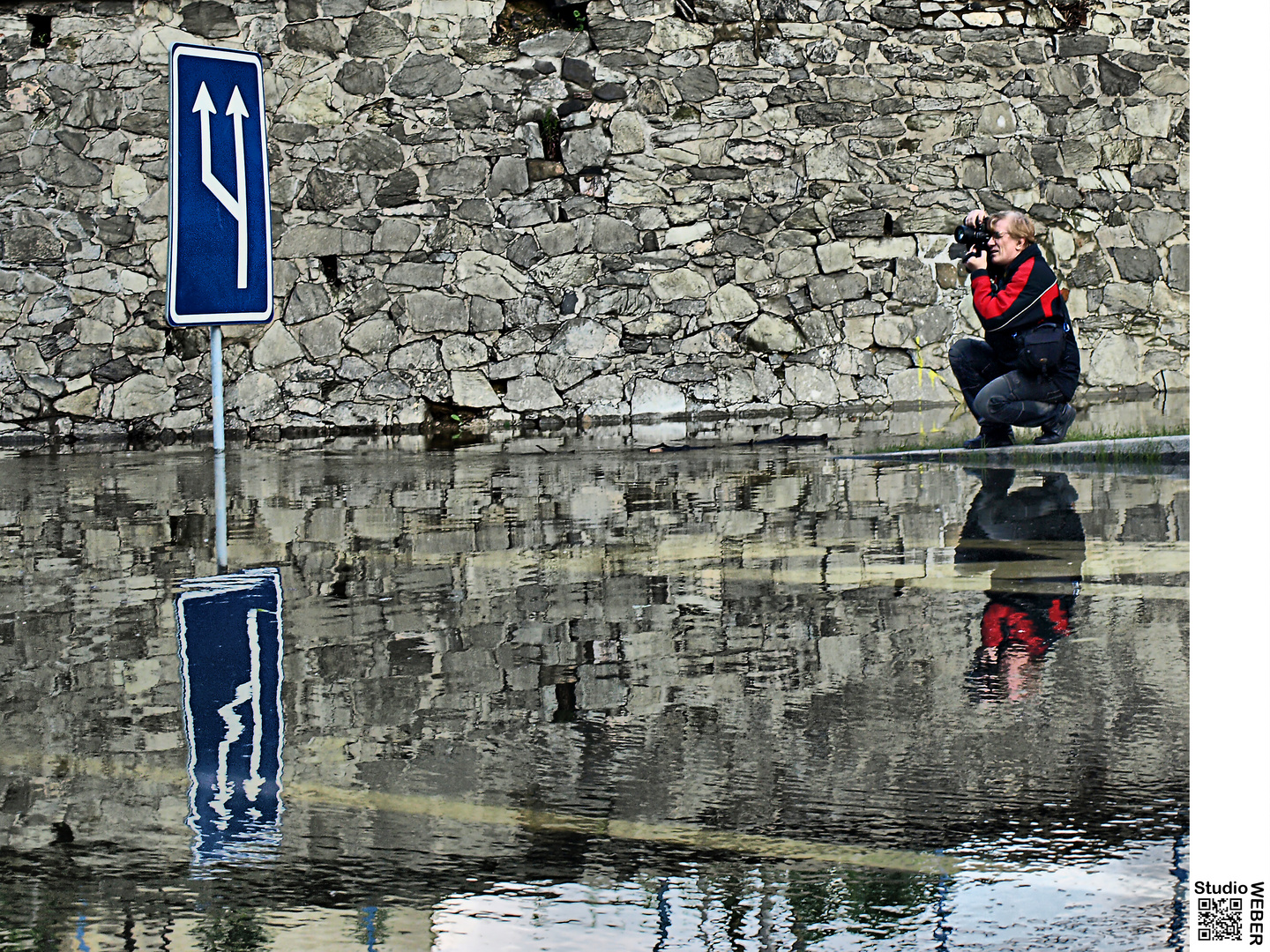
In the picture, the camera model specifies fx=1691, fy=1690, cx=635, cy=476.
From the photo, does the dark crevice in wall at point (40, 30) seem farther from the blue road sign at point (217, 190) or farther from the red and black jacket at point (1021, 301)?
the red and black jacket at point (1021, 301)

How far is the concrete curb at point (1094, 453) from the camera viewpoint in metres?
8.24

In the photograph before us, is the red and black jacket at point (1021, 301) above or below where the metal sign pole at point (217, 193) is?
below

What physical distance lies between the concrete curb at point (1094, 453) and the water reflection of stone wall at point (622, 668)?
693 mm

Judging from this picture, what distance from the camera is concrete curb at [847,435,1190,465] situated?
8.24 metres

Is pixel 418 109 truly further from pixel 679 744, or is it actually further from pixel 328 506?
pixel 679 744

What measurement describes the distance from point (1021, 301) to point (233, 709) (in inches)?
213

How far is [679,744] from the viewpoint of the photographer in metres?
3.54

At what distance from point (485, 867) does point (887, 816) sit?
0.72 meters

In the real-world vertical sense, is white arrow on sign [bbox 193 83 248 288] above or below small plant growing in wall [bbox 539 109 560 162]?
below

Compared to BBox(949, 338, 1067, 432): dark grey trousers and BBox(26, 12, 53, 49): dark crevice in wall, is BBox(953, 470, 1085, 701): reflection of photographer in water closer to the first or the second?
BBox(949, 338, 1067, 432): dark grey trousers
